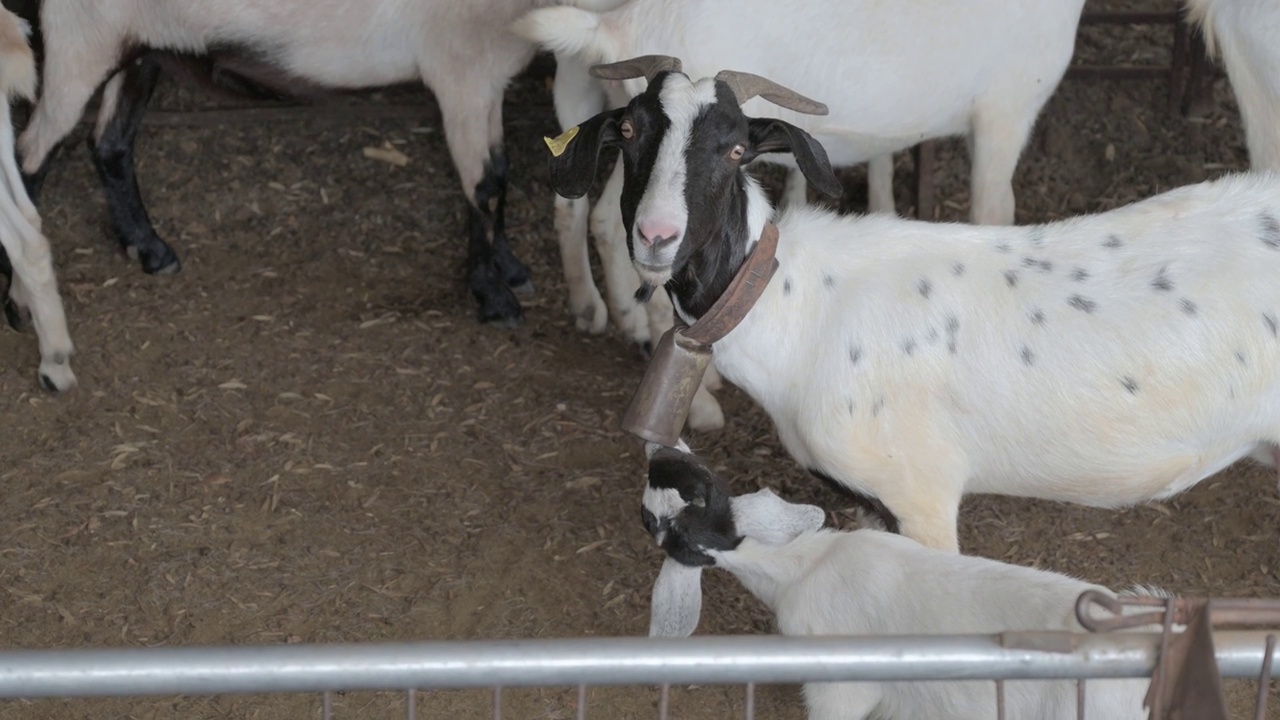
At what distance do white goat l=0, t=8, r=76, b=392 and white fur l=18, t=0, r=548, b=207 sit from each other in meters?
0.24

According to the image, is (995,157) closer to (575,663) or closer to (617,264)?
(617,264)

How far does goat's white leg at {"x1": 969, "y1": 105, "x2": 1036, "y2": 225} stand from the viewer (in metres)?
4.79

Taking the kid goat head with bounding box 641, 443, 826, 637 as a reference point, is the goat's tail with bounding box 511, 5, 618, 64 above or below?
above

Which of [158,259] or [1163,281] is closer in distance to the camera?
[1163,281]

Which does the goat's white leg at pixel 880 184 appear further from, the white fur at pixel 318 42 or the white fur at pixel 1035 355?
the white fur at pixel 1035 355

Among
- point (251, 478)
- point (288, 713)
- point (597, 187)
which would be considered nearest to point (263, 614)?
point (288, 713)

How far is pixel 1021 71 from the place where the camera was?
471 cm

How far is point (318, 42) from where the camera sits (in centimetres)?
544

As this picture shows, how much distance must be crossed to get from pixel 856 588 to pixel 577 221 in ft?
9.04

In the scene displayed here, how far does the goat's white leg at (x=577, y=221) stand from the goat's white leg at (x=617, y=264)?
0.34 ft

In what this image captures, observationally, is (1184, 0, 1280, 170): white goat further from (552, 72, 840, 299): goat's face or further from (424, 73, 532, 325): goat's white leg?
(424, 73, 532, 325): goat's white leg

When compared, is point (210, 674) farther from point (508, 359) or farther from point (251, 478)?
point (508, 359)

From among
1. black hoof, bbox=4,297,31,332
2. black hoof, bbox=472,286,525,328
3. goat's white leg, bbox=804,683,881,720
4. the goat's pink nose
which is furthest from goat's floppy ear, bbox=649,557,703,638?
black hoof, bbox=4,297,31,332


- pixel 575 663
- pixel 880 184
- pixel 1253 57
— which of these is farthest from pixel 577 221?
pixel 575 663
